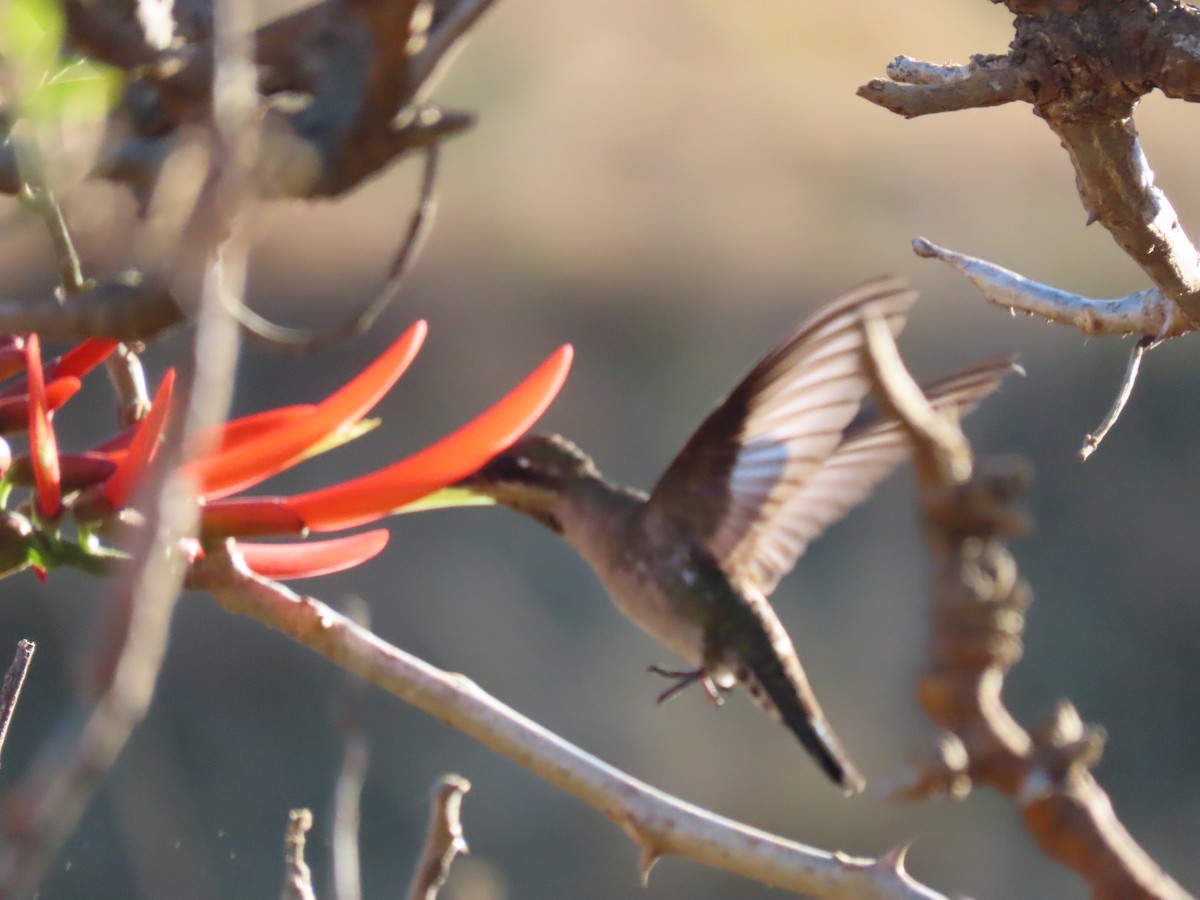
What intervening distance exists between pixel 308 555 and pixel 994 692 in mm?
427

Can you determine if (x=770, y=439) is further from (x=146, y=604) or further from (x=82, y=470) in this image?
(x=146, y=604)

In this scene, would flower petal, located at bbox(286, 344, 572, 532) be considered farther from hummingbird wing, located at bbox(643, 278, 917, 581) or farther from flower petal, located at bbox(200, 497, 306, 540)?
hummingbird wing, located at bbox(643, 278, 917, 581)

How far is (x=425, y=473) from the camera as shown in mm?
719

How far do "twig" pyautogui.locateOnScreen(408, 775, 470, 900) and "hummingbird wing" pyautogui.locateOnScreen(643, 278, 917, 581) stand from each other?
348 mm

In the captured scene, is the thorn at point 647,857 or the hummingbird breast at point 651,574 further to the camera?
the hummingbird breast at point 651,574

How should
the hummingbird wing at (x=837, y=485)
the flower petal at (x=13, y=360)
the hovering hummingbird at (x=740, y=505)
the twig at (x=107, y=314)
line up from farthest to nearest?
the hummingbird wing at (x=837, y=485)
the hovering hummingbird at (x=740, y=505)
the flower petal at (x=13, y=360)
the twig at (x=107, y=314)

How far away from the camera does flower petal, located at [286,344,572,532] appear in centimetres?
70

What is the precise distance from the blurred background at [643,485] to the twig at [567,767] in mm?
2467

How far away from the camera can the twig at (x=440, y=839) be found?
2.36ft

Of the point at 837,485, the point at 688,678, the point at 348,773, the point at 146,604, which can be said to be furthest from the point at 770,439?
the point at 146,604

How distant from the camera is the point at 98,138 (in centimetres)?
73

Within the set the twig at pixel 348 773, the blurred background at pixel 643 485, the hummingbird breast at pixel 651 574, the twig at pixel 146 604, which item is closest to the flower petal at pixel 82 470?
the twig at pixel 348 773

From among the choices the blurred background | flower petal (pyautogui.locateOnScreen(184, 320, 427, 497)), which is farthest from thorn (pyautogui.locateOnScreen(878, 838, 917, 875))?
the blurred background

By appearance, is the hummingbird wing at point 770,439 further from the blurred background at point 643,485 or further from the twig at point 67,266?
the blurred background at point 643,485
